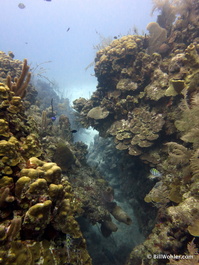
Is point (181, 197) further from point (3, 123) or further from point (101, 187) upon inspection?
point (3, 123)

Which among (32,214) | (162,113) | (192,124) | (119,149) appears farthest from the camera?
(119,149)

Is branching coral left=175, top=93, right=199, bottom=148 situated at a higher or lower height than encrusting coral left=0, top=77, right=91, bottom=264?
higher

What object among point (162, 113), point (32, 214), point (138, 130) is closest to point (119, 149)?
point (138, 130)

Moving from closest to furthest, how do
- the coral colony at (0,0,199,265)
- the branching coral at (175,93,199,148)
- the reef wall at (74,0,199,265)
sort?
1. the coral colony at (0,0,199,265)
2. the reef wall at (74,0,199,265)
3. the branching coral at (175,93,199,148)

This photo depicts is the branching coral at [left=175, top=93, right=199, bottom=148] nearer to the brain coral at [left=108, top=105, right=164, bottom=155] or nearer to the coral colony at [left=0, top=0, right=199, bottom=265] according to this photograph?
the coral colony at [left=0, top=0, right=199, bottom=265]

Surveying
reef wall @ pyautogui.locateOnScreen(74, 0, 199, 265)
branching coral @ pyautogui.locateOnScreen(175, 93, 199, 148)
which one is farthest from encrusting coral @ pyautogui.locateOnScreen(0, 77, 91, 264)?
branching coral @ pyautogui.locateOnScreen(175, 93, 199, 148)

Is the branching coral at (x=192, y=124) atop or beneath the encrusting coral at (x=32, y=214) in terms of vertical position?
atop

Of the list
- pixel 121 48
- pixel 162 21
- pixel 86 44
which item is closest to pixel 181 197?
pixel 121 48

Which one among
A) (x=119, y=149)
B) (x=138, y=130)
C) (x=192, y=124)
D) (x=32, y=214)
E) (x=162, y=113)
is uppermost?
(x=162, y=113)

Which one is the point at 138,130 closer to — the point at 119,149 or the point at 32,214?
the point at 119,149

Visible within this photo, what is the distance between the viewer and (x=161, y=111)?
5.81 metres

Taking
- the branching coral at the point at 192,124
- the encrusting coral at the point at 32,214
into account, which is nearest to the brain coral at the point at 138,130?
the branching coral at the point at 192,124

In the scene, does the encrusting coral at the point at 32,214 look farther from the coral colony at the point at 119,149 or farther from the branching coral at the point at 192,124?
the branching coral at the point at 192,124

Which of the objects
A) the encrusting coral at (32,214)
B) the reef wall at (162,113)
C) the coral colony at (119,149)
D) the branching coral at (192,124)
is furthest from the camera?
the branching coral at (192,124)
